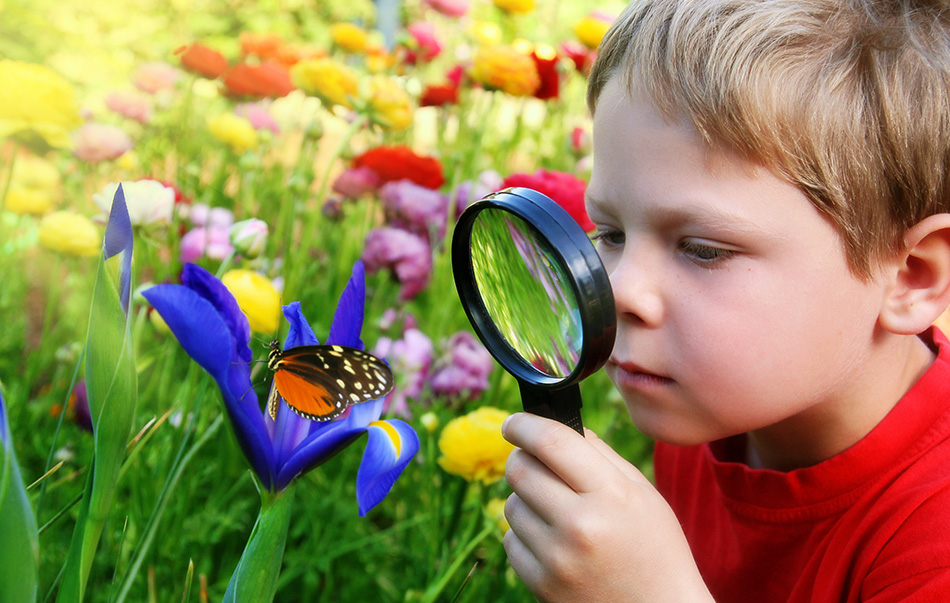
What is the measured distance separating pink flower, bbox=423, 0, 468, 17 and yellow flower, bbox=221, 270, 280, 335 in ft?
5.55

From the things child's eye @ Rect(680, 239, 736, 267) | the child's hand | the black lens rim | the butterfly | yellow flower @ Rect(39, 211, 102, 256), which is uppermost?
the black lens rim

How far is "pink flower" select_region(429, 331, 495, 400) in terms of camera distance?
1.19 m

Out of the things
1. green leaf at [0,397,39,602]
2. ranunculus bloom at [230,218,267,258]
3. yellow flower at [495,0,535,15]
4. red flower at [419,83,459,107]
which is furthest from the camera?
yellow flower at [495,0,535,15]

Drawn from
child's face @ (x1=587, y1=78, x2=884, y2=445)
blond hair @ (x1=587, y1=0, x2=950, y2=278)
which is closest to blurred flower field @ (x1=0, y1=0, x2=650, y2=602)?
child's face @ (x1=587, y1=78, x2=884, y2=445)

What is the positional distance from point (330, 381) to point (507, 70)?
3.99 ft

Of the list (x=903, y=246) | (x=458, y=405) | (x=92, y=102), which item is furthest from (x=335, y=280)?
(x=903, y=246)

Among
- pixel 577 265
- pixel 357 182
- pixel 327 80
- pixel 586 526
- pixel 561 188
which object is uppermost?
pixel 577 265

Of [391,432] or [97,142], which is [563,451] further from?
[97,142]

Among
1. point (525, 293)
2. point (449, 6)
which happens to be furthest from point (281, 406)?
point (449, 6)

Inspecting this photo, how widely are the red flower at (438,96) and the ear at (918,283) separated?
1314 millimetres

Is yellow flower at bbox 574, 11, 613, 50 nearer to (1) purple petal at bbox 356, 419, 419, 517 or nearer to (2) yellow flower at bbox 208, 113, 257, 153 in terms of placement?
(2) yellow flower at bbox 208, 113, 257, 153

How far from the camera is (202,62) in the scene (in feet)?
5.75

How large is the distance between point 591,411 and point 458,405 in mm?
530

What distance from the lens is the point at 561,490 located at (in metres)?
0.62
